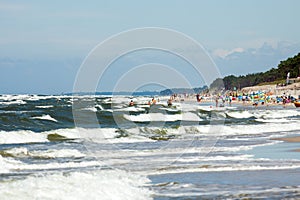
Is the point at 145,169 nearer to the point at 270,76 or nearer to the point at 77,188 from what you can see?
the point at 77,188

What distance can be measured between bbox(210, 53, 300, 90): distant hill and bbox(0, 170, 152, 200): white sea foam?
83.2 m

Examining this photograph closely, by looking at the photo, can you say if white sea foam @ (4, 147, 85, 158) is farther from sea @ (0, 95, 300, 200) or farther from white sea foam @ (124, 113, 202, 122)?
white sea foam @ (124, 113, 202, 122)

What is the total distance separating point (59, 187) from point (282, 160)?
28.8 feet

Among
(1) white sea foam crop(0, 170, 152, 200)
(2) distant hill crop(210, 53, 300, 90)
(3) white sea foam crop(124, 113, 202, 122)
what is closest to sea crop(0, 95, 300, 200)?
(1) white sea foam crop(0, 170, 152, 200)

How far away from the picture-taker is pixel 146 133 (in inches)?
1335

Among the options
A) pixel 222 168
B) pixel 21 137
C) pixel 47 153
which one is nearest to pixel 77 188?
pixel 222 168

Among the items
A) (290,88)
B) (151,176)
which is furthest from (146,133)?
(290,88)

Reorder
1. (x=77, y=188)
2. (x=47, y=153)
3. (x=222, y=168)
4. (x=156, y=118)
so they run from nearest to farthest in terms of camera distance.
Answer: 1. (x=77, y=188)
2. (x=222, y=168)
3. (x=47, y=153)
4. (x=156, y=118)

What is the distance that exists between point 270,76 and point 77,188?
147m

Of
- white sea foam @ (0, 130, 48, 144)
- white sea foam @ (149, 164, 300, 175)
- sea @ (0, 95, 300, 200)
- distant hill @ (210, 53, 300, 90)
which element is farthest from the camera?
distant hill @ (210, 53, 300, 90)

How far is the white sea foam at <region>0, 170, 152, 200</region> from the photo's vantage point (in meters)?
11.4

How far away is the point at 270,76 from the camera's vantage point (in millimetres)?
154750

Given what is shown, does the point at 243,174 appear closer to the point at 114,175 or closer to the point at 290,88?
the point at 114,175

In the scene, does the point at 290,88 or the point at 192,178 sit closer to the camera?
the point at 192,178
